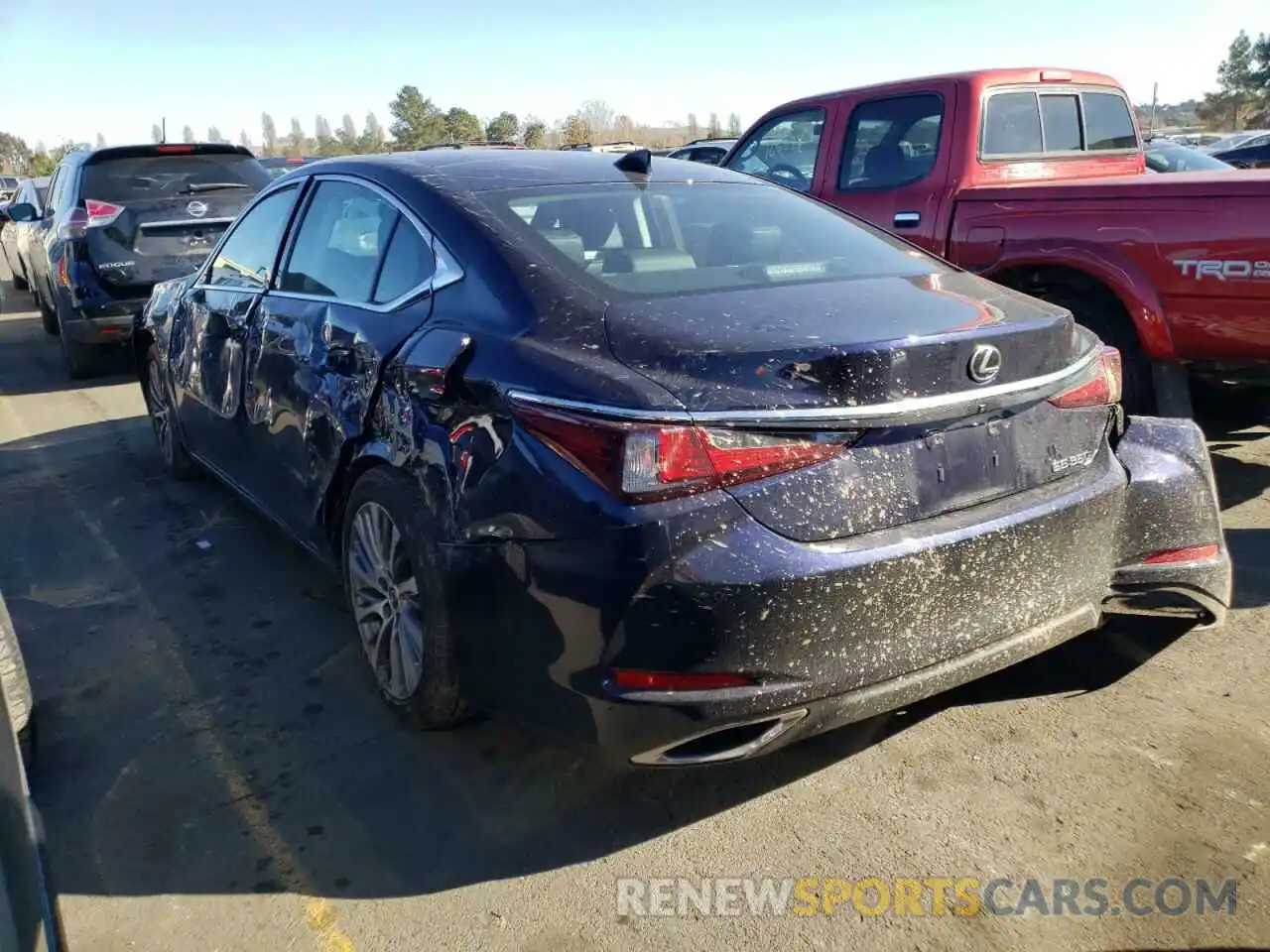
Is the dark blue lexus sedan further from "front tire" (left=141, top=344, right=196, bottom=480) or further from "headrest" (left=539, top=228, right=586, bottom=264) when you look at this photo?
"front tire" (left=141, top=344, right=196, bottom=480)

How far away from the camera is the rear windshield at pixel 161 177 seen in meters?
Answer: 8.62

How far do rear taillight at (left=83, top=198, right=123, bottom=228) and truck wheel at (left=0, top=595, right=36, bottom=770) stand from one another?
241 inches

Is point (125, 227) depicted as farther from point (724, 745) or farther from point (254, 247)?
point (724, 745)

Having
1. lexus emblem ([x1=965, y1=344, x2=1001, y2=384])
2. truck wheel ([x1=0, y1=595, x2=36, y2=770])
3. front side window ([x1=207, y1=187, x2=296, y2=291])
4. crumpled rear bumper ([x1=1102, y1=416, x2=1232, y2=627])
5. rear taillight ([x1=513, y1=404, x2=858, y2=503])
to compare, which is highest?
front side window ([x1=207, y1=187, x2=296, y2=291])

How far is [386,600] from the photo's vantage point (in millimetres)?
3246

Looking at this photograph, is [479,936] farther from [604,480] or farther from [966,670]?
[966,670]

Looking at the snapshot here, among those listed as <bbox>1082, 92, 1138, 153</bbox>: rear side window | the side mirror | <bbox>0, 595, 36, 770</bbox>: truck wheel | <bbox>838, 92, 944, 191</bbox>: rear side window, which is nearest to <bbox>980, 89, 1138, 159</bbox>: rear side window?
<bbox>1082, 92, 1138, 153</bbox>: rear side window

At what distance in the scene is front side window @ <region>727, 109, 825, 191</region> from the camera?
675 cm

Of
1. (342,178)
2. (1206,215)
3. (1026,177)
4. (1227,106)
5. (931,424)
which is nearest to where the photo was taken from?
(931,424)

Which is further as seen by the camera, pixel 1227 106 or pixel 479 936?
pixel 1227 106

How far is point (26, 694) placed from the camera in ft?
10.5

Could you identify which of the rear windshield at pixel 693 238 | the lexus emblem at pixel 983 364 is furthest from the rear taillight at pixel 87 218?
the lexus emblem at pixel 983 364

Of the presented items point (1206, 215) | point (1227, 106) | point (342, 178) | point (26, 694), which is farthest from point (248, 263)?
point (1227, 106)

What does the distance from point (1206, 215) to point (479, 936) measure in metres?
4.01
